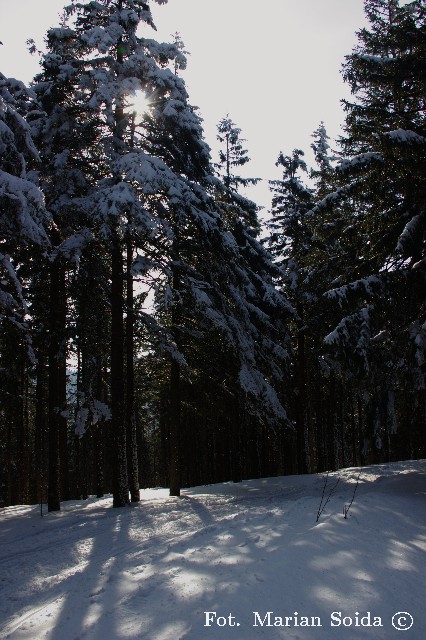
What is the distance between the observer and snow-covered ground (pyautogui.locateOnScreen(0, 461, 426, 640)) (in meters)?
4.11

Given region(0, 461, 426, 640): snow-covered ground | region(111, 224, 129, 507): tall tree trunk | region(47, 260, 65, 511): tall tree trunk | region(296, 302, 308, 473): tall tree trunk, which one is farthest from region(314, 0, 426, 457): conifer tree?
region(296, 302, 308, 473): tall tree trunk

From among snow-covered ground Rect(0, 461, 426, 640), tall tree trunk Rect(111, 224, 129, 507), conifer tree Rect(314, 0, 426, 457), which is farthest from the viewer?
tall tree trunk Rect(111, 224, 129, 507)

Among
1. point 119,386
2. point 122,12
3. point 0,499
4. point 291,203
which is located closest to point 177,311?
point 119,386

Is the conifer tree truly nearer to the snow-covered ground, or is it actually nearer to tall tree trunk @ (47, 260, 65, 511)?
the snow-covered ground

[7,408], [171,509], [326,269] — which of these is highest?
[326,269]

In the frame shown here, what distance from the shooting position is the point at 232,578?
496 centimetres

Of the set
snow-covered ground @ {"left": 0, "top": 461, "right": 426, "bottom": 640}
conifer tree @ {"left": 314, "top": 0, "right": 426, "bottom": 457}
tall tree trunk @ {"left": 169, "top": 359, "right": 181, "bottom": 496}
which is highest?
conifer tree @ {"left": 314, "top": 0, "right": 426, "bottom": 457}

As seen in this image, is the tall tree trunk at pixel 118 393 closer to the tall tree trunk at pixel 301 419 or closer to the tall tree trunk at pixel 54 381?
the tall tree trunk at pixel 54 381

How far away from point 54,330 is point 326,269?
9036 millimetres

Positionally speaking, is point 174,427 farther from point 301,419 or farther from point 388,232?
point 388,232

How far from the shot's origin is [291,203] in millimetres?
22266

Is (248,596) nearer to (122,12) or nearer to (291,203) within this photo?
(122,12)

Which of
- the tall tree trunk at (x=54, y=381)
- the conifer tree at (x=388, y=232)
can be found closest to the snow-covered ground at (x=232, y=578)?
the conifer tree at (x=388, y=232)

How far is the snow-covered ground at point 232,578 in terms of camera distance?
411 cm
